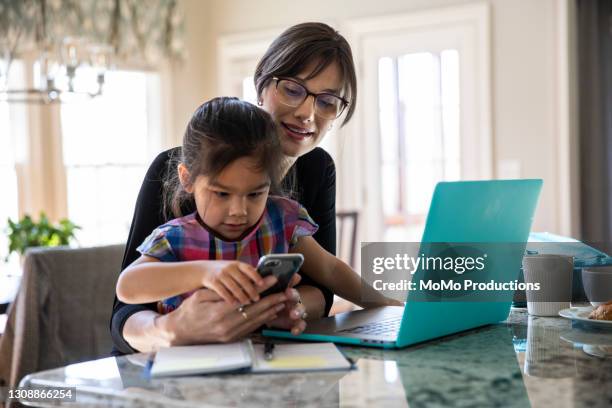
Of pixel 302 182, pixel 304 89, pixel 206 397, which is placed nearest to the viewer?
pixel 206 397

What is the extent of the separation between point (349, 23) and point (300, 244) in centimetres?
415

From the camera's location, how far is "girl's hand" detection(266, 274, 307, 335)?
125cm

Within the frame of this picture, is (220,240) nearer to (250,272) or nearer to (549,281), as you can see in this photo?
(250,272)

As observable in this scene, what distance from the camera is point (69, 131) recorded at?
546 cm

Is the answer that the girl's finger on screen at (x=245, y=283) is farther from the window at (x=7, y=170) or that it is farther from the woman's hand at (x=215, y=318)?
the window at (x=7, y=170)

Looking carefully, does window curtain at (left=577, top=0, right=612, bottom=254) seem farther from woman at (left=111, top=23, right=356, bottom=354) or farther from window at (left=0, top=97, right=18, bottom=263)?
window at (left=0, top=97, right=18, bottom=263)

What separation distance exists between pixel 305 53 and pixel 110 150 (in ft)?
14.0

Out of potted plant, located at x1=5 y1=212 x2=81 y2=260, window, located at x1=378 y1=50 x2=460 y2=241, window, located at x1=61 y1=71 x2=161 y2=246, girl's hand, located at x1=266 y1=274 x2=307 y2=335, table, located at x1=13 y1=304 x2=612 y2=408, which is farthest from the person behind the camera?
window, located at x1=61 y1=71 x2=161 y2=246

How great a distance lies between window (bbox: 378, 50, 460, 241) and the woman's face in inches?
141

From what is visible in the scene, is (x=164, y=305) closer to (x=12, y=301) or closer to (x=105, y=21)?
(x=12, y=301)

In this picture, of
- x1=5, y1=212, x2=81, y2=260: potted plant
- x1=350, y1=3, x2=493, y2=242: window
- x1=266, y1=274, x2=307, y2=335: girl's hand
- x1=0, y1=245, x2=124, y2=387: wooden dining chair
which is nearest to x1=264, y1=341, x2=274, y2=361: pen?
x1=266, y1=274, x2=307, y2=335: girl's hand

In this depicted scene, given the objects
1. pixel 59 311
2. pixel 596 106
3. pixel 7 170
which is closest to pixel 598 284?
pixel 59 311

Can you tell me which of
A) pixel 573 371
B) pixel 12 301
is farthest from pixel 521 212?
pixel 12 301

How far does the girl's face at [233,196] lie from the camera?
1.36m
